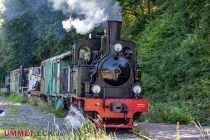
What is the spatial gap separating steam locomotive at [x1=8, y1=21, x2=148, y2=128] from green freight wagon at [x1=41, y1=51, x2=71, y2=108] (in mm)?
4442

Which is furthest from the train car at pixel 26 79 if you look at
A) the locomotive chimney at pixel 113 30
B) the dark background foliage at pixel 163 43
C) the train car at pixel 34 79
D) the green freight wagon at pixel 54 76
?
the locomotive chimney at pixel 113 30

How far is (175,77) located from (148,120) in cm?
607

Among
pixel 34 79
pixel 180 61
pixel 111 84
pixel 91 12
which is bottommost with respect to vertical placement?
pixel 111 84

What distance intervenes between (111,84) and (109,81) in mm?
119

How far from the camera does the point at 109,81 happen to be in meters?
14.0

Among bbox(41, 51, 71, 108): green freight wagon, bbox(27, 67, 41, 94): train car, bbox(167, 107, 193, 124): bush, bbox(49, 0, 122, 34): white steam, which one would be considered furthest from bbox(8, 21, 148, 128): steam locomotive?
bbox(27, 67, 41, 94): train car

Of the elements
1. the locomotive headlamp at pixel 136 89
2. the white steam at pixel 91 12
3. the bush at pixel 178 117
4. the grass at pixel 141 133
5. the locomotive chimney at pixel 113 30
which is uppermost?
the white steam at pixel 91 12

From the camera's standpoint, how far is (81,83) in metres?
14.3

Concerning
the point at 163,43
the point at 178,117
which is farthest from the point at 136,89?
the point at 163,43

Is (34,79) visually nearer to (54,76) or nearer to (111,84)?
(54,76)

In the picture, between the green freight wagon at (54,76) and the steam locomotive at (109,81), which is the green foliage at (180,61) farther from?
the green freight wagon at (54,76)

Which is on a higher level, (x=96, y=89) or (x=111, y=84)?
(x=111, y=84)

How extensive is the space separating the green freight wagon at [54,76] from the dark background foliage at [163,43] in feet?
13.5

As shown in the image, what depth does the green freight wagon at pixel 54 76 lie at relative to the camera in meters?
20.3
